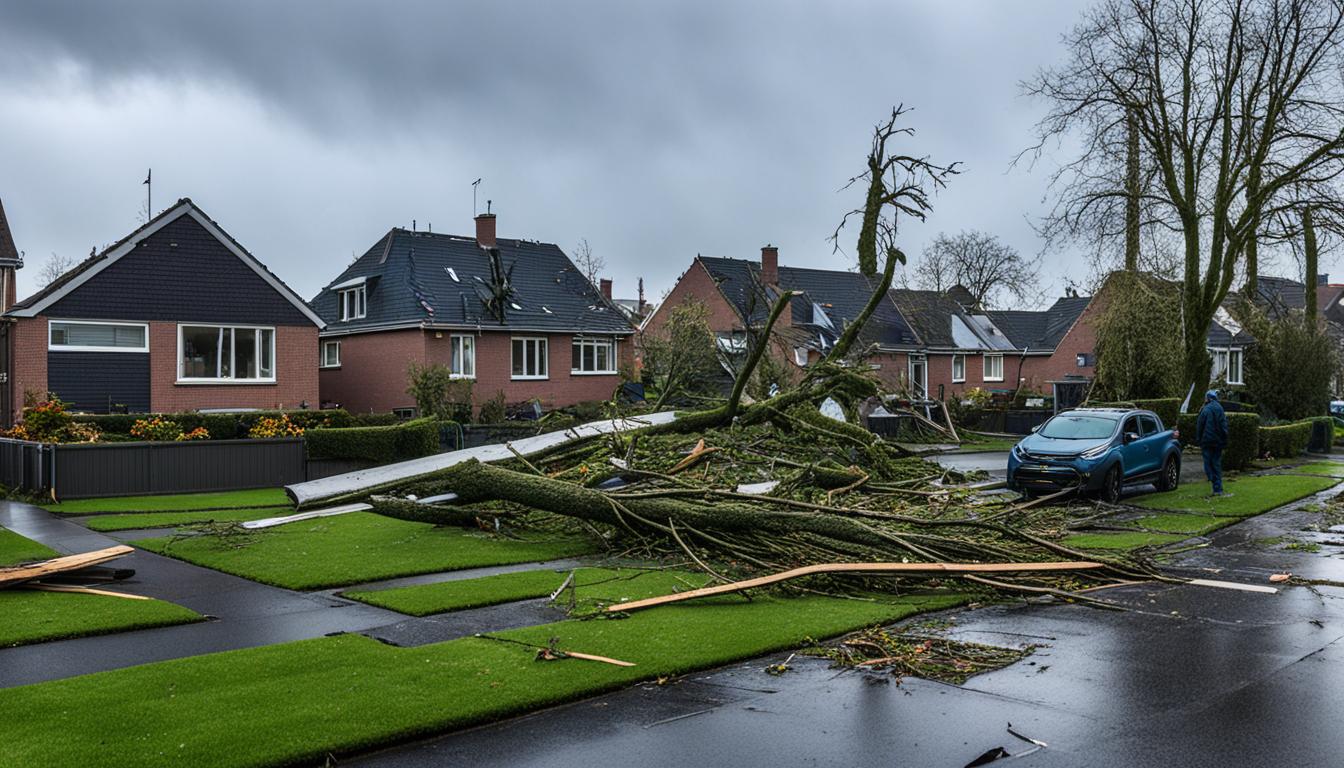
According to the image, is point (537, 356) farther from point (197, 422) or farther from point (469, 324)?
point (197, 422)

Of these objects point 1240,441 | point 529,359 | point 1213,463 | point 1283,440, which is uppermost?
point 529,359

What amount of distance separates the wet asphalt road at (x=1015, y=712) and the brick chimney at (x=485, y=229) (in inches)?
1456

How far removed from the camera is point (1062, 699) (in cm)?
715

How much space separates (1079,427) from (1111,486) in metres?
1.69

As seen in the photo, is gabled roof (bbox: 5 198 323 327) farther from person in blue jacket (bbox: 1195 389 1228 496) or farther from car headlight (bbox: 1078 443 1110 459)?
person in blue jacket (bbox: 1195 389 1228 496)

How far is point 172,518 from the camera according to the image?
17.0m

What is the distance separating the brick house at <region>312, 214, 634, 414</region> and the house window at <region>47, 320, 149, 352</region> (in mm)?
8990

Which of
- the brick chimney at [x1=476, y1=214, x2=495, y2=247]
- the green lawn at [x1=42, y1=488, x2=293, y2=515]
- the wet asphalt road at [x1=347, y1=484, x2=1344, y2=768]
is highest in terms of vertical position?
the brick chimney at [x1=476, y1=214, x2=495, y2=247]

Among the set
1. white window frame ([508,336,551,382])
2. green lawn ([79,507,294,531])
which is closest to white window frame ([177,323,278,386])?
white window frame ([508,336,551,382])

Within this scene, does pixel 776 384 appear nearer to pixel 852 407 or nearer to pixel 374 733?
pixel 852 407

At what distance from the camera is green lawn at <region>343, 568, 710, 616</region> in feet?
33.6

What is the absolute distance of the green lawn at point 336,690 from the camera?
610cm

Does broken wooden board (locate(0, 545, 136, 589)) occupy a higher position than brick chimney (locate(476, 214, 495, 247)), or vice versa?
brick chimney (locate(476, 214, 495, 247))

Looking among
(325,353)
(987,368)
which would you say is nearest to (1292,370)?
(987,368)
